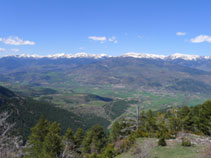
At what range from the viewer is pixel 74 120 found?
14725 cm

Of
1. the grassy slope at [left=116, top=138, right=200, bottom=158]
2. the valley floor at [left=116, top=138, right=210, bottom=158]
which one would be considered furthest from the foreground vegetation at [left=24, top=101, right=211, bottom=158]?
the grassy slope at [left=116, top=138, right=200, bottom=158]

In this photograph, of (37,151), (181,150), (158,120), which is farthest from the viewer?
(158,120)

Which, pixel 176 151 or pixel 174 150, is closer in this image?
pixel 176 151

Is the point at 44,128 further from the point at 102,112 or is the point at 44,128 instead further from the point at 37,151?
the point at 102,112

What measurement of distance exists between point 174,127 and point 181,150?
17217 millimetres

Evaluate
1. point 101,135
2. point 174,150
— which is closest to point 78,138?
point 101,135

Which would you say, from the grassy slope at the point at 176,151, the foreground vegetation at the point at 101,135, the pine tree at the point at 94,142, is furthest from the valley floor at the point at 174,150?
the pine tree at the point at 94,142

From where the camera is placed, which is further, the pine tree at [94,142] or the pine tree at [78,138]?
the pine tree at [78,138]

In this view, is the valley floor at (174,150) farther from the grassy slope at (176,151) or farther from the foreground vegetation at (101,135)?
the foreground vegetation at (101,135)

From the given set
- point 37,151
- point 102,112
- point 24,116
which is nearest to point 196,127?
point 37,151

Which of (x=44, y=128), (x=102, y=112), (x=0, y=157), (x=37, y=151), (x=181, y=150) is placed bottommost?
(x=102, y=112)

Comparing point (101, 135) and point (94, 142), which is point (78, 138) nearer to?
point (94, 142)

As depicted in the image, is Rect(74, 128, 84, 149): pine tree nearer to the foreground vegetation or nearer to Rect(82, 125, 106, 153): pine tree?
the foreground vegetation

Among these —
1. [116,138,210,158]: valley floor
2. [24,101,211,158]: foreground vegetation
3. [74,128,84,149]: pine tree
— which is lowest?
[74,128,84,149]: pine tree
